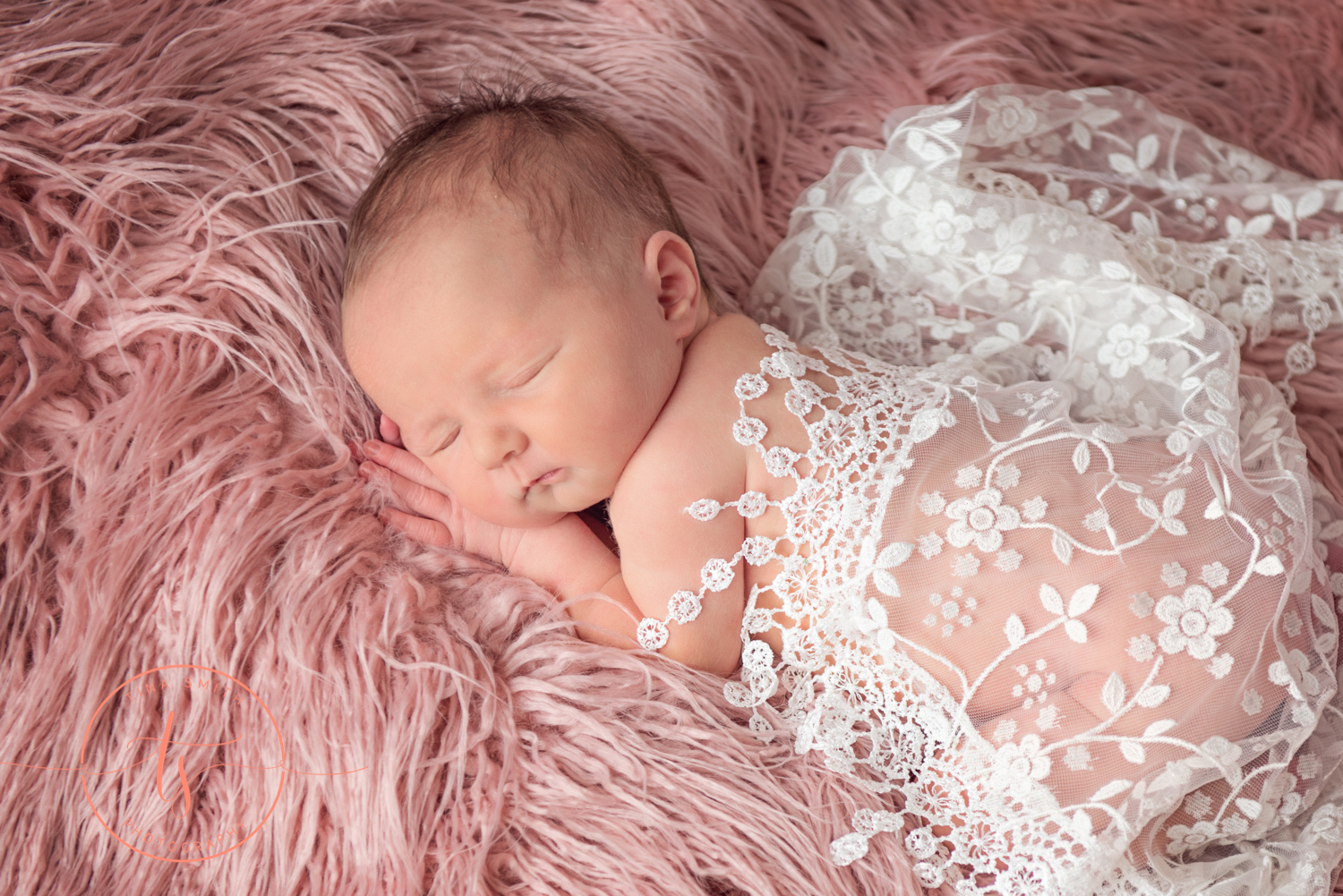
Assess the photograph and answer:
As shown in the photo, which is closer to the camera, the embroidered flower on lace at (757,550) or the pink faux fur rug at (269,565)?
the pink faux fur rug at (269,565)

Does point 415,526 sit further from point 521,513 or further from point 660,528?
point 660,528

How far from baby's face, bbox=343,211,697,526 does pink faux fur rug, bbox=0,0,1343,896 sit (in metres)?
0.16

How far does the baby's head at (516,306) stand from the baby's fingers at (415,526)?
0.27ft

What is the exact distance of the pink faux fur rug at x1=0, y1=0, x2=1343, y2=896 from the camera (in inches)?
42.2

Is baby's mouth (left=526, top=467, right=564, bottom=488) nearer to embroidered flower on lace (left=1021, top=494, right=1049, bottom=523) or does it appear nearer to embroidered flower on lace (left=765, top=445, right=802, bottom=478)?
embroidered flower on lace (left=765, top=445, right=802, bottom=478)

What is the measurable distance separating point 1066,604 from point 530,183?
30.6 inches

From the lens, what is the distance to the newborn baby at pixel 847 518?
3.55 ft

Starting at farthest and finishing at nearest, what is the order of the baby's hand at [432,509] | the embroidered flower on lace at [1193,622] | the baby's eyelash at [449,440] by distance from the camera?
the baby's hand at [432,509], the baby's eyelash at [449,440], the embroidered flower on lace at [1193,622]

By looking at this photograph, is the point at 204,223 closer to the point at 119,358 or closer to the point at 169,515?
the point at 119,358

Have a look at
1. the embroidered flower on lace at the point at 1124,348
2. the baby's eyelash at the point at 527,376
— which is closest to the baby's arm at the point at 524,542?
the baby's eyelash at the point at 527,376

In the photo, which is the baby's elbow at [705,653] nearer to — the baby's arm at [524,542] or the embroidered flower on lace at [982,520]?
the baby's arm at [524,542]

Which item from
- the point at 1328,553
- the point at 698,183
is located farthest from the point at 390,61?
the point at 1328,553

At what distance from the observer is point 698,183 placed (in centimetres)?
148

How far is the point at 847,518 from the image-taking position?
1.15 m
